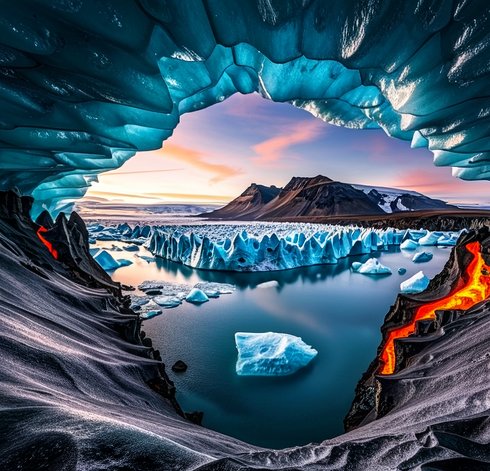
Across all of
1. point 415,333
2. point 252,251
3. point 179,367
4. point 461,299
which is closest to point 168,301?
point 179,367

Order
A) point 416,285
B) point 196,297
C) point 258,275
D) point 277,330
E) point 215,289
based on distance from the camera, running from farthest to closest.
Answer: point 258,275 < point 215,289 < point 416,285 < point 196,297 < point 277,330

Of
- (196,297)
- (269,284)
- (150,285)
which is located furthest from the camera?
(269,284)

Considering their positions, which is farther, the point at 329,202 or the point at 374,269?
the point at 329,202

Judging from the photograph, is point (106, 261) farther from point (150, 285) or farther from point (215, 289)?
point (215, 289)

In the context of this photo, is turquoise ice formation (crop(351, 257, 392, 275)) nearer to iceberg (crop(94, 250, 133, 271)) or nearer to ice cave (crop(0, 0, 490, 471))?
ice cave (crop(0, 0, 490, 471))

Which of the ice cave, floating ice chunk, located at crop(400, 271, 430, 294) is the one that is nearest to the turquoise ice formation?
floating ice chunk, located at crop(400, 271, 430, 294)

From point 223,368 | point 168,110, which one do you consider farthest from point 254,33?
point 223,368

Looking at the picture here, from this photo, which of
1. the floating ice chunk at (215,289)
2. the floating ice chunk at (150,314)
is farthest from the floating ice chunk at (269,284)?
the floating ice chunk at (150,314)
